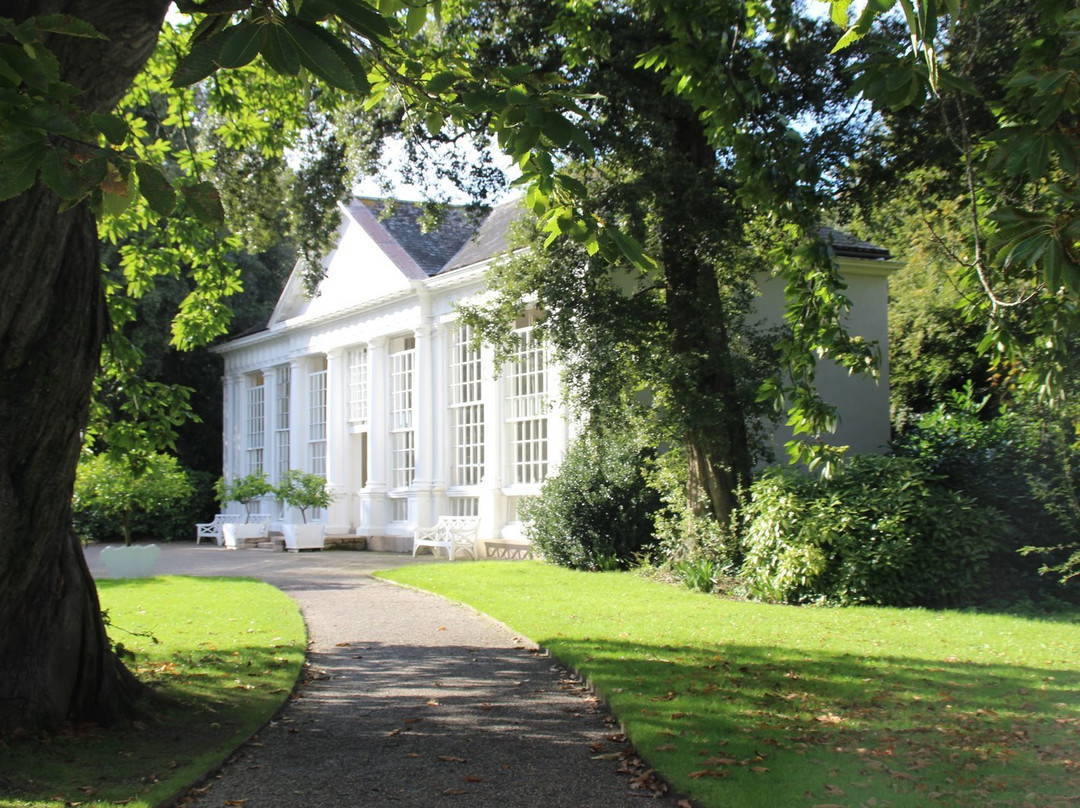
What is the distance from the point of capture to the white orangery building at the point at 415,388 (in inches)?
839

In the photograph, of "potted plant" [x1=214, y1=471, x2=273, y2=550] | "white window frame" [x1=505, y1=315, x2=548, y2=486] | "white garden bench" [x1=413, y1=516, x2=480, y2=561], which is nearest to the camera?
"white window frame" [x1=505, y1=315, x2=548, y2=486]

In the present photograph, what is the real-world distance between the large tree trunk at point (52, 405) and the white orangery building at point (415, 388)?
1079 cm

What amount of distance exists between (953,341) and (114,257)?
2397 centimetres

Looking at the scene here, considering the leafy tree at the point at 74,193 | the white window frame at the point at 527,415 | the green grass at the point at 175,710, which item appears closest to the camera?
the leafy tree at the point at 74,193

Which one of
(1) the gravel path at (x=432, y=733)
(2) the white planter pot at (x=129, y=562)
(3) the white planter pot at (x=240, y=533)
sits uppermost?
(3) the white planter pot at (x=240, y=533)

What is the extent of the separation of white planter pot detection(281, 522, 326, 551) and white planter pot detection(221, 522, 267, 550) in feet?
10.5

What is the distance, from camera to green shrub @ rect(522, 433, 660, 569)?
17.7 m

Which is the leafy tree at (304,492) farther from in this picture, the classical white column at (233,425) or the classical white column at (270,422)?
the classical white column at (233,425)

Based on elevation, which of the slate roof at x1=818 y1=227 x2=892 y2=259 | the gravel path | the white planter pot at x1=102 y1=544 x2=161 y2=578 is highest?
the slate roof at x1=818 y1=227 x2=892 y2=259

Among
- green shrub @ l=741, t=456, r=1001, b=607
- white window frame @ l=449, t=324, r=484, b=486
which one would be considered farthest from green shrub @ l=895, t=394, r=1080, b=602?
white window frame @ l=449, t=324, r=484, b=486

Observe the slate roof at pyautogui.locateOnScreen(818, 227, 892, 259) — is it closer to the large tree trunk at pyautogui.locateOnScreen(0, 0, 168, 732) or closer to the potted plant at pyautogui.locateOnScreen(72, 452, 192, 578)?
the potted plant at pyautogui.locateOnScreen(72, 452, 192, 578)

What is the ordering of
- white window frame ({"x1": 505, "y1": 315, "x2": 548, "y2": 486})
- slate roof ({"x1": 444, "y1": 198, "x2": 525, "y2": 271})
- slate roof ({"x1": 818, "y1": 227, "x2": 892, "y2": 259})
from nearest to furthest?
slate roof ({"x1": 818, "y1": 227, "x2": 892, "y2": 259})
white window frame ({"x1": 505, "y1": 315, "x2": 548, "y2": 486})
slate roof ({"x1": 444, "y1": 198, "x2": 525, "y2": 271})

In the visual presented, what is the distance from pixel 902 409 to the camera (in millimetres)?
24234

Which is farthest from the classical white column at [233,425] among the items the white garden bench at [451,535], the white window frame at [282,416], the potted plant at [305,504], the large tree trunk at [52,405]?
the large tree trunk at [52,405]
